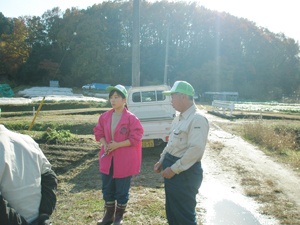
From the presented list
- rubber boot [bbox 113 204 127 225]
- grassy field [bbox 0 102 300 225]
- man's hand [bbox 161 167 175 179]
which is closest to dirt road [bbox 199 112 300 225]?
grassy field [bbox 0 102 300 225]

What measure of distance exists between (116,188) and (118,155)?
0.44 meters

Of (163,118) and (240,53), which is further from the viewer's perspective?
(240,53)

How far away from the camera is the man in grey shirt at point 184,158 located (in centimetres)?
282

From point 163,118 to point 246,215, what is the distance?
4854 mm

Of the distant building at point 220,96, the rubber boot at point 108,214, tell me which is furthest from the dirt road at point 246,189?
the distant building at point 220,96

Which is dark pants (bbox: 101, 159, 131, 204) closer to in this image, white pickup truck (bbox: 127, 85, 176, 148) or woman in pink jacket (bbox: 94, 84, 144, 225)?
woman in pink jacket (bbox: 94, 84, 144, 225)

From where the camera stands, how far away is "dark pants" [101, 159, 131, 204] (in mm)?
3746

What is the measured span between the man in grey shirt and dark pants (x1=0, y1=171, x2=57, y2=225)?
1227mm

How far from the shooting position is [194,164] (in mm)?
2982

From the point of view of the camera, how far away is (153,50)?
63.3 metres

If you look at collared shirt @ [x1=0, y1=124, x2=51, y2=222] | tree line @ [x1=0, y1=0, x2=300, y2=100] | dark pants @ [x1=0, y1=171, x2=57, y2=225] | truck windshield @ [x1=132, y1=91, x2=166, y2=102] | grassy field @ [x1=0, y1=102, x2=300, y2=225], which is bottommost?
grassy field @ [x1=0, y1=102, x2=300, y2=225]

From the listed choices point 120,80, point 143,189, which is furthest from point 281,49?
point 143,189

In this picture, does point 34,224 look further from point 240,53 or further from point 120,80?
point 240,53

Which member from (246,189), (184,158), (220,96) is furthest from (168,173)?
(220,96)
